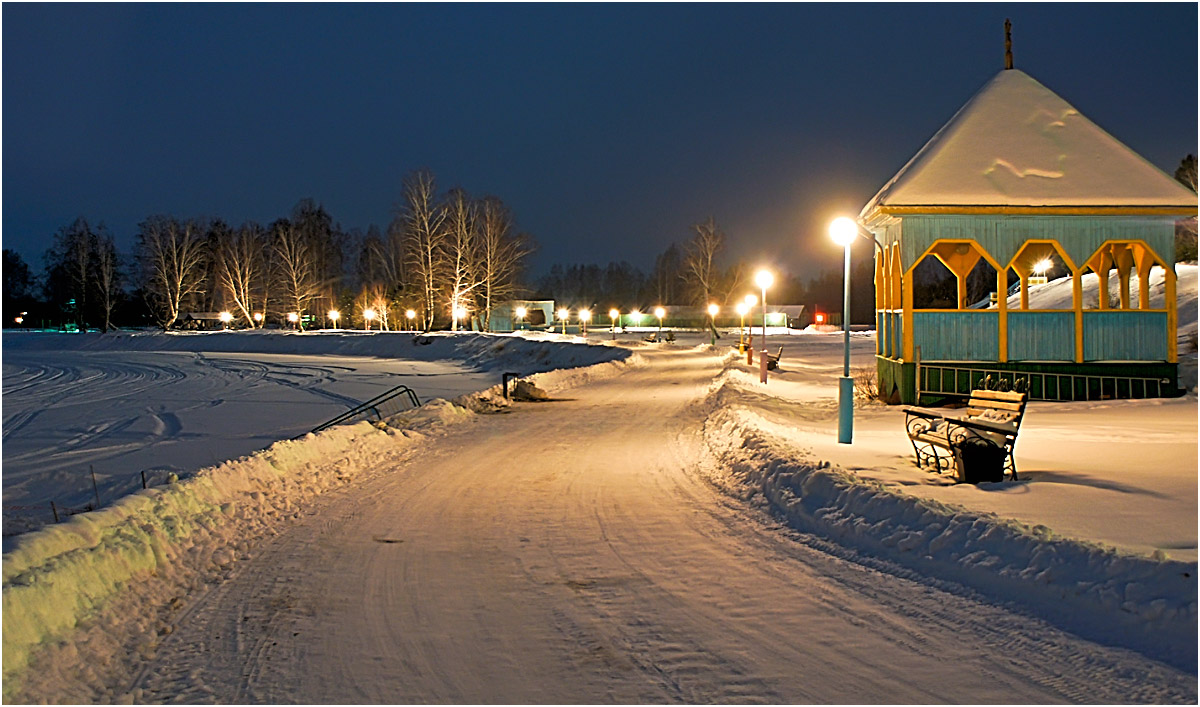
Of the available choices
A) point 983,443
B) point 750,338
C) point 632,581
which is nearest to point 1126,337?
point 983,443

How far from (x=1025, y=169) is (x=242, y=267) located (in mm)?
91769

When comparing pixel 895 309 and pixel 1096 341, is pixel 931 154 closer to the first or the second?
pixel 895 309

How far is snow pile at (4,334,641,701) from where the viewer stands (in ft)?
18.0

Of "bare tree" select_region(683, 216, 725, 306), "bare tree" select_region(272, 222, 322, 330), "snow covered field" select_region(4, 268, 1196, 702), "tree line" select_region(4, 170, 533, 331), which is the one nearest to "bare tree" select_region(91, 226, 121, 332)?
"tree line" select_region(4, 170, 533, 331)

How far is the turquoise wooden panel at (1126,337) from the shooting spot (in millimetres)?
18719

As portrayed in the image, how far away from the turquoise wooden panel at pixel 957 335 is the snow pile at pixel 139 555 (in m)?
12.4

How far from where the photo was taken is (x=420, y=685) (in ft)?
16.4

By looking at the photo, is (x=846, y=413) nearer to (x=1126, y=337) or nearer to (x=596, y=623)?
(x=596, y=623)

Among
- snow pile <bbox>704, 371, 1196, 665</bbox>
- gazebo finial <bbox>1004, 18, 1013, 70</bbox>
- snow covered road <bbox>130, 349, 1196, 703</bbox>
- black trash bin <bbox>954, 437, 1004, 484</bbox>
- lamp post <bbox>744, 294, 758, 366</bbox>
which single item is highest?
gazebo finial <bbox>1004, 18, 1013, 70</bbox>

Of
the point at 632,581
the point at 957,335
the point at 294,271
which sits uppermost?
the point at 294,271

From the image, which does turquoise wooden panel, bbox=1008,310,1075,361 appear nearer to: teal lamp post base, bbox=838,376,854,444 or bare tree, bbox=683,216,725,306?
teal lamp post base, bbox=838,376,854,444

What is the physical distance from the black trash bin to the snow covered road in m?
2.41

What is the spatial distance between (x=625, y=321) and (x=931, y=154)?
94.3 m

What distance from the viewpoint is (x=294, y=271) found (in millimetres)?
87875
